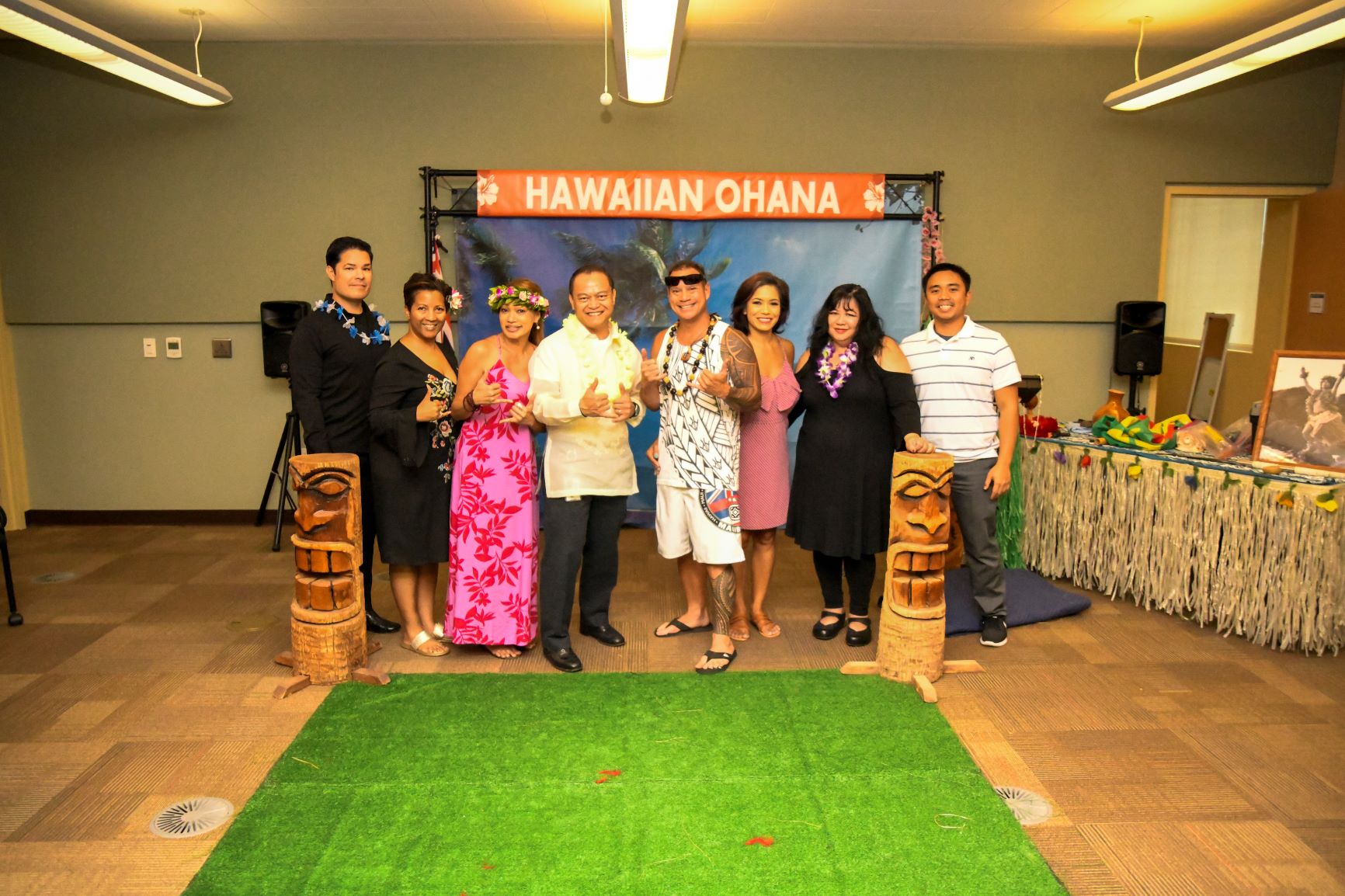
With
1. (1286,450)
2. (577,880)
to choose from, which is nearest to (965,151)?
(1286,450)

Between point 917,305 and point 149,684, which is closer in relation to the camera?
point 149,684

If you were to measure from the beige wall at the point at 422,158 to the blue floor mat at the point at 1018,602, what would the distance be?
2.30 m

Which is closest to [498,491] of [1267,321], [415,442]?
[415,442]

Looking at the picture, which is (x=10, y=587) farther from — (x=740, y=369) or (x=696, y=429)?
(x=740, y=369)

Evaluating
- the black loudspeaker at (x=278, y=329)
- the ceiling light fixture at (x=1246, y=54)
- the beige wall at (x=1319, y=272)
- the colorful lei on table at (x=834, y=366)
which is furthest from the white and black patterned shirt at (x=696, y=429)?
the beige wall at (x=1319, y=272)

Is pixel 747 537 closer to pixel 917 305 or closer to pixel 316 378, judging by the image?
pixel 316 378

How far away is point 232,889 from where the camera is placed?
2197 millimetres

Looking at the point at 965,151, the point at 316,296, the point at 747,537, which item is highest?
the point at 965,151

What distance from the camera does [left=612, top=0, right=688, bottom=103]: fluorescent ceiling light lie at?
3414mm

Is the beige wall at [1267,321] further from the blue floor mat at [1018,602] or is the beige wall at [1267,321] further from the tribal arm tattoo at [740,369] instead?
the tribal arm tattoo at [740,369]

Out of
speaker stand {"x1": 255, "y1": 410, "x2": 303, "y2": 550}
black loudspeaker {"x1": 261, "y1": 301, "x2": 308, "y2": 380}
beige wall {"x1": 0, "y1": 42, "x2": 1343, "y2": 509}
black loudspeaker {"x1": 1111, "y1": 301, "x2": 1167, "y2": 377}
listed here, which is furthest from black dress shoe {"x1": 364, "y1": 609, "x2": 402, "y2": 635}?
black loudspeaker {"x1": 1111, "y1": 301, "x2": 1167, "y2": 377}

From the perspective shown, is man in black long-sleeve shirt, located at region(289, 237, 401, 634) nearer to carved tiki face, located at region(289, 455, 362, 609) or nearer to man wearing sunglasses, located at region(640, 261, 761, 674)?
carved tiki face, located at region(289, 455, 362, 609)

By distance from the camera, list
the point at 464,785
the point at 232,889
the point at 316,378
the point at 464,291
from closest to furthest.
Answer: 1. the point at 232,889
2. the point at 464,785
3. the point at 316,378
4. the point at 464,291

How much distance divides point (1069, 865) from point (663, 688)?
1478 mm
